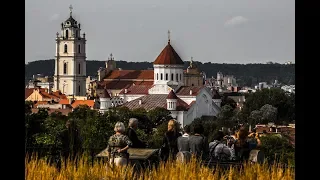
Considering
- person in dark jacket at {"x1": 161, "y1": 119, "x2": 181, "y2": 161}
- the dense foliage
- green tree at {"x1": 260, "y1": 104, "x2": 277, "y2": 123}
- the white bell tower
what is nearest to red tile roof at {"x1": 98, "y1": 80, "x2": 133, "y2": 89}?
the white bell tower

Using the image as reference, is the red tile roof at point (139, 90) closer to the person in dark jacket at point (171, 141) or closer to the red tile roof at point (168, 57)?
the red tile roof at point (168, 57)

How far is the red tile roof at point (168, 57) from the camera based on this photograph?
9294 cm

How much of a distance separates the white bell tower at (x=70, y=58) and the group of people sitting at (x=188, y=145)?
360 ft

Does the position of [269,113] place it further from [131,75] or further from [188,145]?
[188,145]

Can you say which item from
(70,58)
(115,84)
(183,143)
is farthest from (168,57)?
(183,143)

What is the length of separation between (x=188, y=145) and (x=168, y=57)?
288ft

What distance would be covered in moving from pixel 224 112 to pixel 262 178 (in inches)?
3139

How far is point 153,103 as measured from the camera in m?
82.2

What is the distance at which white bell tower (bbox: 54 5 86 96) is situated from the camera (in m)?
115

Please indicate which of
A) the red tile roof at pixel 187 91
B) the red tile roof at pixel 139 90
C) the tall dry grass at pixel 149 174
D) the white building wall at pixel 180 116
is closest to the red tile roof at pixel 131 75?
the red tile roof at pixel 139 90

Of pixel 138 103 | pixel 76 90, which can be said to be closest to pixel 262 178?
pixel 138 103

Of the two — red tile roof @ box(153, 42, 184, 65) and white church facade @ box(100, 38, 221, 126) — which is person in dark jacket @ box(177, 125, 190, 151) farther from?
red tile roof @ box(153, 42, 184, 65)
